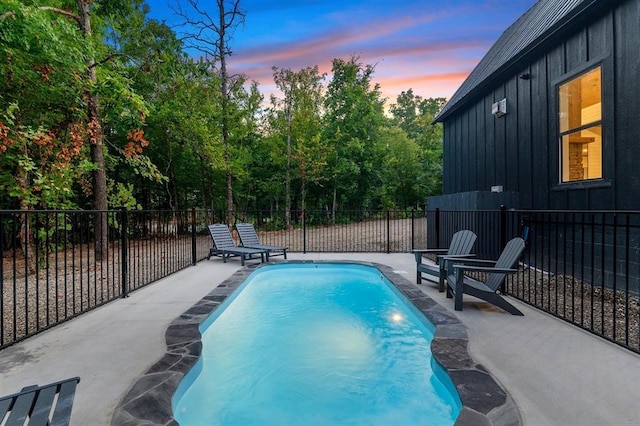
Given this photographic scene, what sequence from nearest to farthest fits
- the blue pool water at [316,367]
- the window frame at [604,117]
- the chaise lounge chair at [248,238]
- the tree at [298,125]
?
1. the blue pool water at [316,367]
2. the window frame at [604,117]
3. the chaise lounge chair at [248,238]
4. the tree at [298,125]

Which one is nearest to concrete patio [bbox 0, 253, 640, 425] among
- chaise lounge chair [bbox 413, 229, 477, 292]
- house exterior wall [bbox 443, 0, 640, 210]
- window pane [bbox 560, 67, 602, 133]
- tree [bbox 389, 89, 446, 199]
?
chaise lounge chair [bbox 413, 229, 477, 292]

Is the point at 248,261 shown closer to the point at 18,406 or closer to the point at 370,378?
the point at 370,378

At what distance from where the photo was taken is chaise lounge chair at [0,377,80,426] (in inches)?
48.1

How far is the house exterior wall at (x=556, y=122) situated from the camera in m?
4.23

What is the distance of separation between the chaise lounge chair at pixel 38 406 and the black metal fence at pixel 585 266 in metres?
3.26

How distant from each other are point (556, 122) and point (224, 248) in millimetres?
6892

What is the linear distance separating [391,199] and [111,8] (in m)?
19.9

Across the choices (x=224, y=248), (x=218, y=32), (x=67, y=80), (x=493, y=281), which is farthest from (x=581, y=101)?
(x=218, y=32)

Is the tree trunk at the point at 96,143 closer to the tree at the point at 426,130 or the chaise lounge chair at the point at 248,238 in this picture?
the chaise lounge chair at the point at 248,238

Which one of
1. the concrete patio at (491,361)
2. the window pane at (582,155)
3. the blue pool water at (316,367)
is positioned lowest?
A: the blue pool water at (316,367)

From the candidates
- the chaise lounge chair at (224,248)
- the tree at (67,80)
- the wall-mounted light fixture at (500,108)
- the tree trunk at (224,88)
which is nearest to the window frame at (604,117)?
the wall-mounted light fixture at (500,108)

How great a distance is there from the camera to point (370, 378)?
2.77 m

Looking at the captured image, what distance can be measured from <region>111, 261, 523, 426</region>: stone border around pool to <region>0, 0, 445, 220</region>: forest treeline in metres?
4.48

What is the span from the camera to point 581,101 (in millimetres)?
5250
